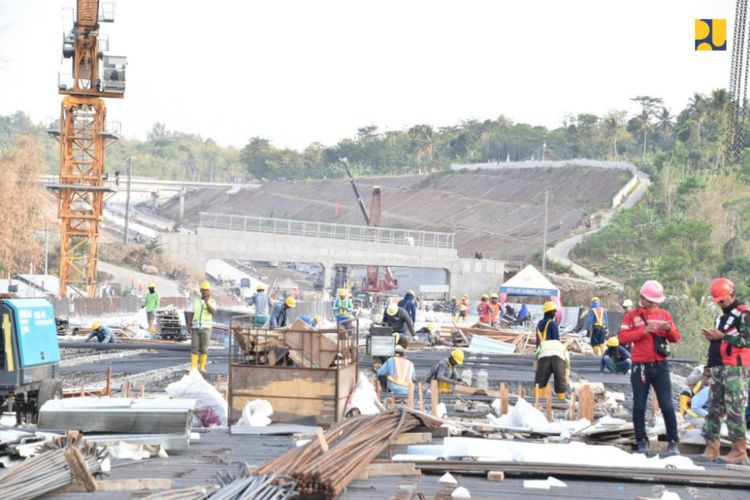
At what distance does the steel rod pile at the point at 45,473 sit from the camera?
24.3 feet

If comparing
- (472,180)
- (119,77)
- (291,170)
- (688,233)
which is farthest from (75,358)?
(291,170)

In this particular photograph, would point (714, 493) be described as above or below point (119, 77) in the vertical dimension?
below

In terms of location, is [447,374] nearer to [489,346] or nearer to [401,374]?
[401,374]

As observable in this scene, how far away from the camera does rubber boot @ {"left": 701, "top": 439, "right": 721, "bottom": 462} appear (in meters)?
10.2

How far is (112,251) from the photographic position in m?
85.2

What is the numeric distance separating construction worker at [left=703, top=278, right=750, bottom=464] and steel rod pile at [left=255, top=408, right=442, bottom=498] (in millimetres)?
2646

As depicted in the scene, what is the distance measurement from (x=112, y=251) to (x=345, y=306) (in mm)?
63011

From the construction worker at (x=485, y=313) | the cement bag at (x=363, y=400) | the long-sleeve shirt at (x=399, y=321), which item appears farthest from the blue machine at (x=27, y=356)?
the construction worker at (x=485, y=313)

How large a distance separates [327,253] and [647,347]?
63838 millimetres

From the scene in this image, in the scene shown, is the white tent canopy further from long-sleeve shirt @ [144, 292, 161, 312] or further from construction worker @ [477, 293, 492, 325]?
long-sleeve shirt @ [144, 292, 161, 312]

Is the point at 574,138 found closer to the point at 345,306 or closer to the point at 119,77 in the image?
the point at 119,77

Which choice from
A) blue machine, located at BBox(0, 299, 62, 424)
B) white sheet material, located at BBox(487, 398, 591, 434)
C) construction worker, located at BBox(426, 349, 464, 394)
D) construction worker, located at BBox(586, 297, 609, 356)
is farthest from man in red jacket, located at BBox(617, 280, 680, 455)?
construction worker, located at BBox(586, 297, 609, 356)

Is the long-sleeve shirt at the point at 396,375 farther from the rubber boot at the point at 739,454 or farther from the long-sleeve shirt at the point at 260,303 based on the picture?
the long-sleeve shirt at the point at 260,303

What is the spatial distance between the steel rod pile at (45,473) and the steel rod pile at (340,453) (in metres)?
1.27
